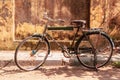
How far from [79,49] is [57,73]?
0.80 metres

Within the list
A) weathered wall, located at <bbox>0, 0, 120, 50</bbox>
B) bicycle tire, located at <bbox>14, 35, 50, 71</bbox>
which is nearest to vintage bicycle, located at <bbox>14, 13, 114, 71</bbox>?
bicycle tire, located at <bbox>14, 35, 50, 71</bbox>

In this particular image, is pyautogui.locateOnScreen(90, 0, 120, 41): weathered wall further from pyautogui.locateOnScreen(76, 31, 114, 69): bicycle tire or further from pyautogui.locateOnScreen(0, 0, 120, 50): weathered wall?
pyautogui.locateOnScreen(76, 31, 114, 69): bicycle tire

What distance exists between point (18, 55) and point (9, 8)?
1428 millimetres

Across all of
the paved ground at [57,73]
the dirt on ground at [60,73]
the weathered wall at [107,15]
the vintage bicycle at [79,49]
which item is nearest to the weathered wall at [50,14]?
the weathered wall at [107,15]

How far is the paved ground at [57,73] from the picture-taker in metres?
6.81

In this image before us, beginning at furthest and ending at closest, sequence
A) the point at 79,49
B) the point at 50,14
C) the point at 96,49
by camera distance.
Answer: the point at 50,14
the point at 96,49
the point at 79,49

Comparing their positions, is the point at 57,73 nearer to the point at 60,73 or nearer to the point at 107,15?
the point at 60,73

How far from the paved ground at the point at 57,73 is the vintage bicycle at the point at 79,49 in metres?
0.18

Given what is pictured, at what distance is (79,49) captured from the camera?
7.41 m

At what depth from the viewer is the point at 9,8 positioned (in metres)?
8.21

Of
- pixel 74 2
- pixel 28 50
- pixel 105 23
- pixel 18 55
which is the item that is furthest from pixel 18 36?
pixel 105 23

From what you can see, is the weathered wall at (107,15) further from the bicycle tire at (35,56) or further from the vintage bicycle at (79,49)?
the bicycle tire at (35,56)

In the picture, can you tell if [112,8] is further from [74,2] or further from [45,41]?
[45,41]

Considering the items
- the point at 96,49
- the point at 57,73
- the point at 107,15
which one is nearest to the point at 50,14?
the point at 107,15
